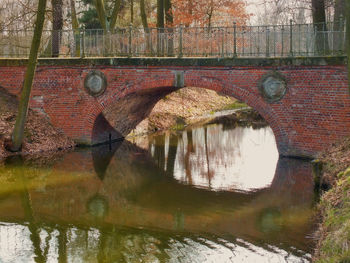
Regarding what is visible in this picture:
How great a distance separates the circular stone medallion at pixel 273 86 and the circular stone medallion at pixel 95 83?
499cm

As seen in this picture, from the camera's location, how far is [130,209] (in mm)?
10961

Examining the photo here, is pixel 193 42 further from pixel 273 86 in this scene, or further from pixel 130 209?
pixel 130 209

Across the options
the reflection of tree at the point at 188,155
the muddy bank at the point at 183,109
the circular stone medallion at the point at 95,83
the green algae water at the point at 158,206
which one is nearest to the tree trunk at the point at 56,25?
the circular stone medallion at the point at 95,83

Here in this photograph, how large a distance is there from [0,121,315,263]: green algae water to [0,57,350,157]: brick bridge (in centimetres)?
101

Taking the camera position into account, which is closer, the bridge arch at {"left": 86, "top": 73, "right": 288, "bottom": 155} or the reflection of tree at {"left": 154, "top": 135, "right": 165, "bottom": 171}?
the bridge arch at {"left": 86, "top": 73, "right": 288, "bottom": 155}

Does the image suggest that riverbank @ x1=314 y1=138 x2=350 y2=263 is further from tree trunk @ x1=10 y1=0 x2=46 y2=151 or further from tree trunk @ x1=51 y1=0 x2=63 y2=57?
tree trunk @ x1=51 y1=0 x2=63 y2=57

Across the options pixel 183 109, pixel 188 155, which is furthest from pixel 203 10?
pixel 188 155

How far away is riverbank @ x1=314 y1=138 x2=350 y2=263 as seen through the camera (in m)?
7.11

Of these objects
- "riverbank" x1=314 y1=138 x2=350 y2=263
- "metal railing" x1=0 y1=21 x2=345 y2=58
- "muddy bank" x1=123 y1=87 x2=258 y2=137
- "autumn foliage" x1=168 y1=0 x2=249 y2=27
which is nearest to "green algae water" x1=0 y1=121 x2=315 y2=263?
"riverbank" x1=314 y1=138 x2=350 y2=263

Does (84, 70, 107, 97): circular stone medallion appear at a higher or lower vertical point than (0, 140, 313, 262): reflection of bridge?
higher

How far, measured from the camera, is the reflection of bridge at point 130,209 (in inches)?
356

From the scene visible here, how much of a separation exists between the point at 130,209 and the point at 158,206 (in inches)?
23.0

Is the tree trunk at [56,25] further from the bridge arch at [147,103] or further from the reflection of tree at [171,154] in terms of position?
the reflection of tree at [171,154]

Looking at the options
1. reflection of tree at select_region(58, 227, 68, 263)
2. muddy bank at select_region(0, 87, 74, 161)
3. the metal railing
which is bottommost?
reflection of tree at select_region(58, 227, 68, 263)
